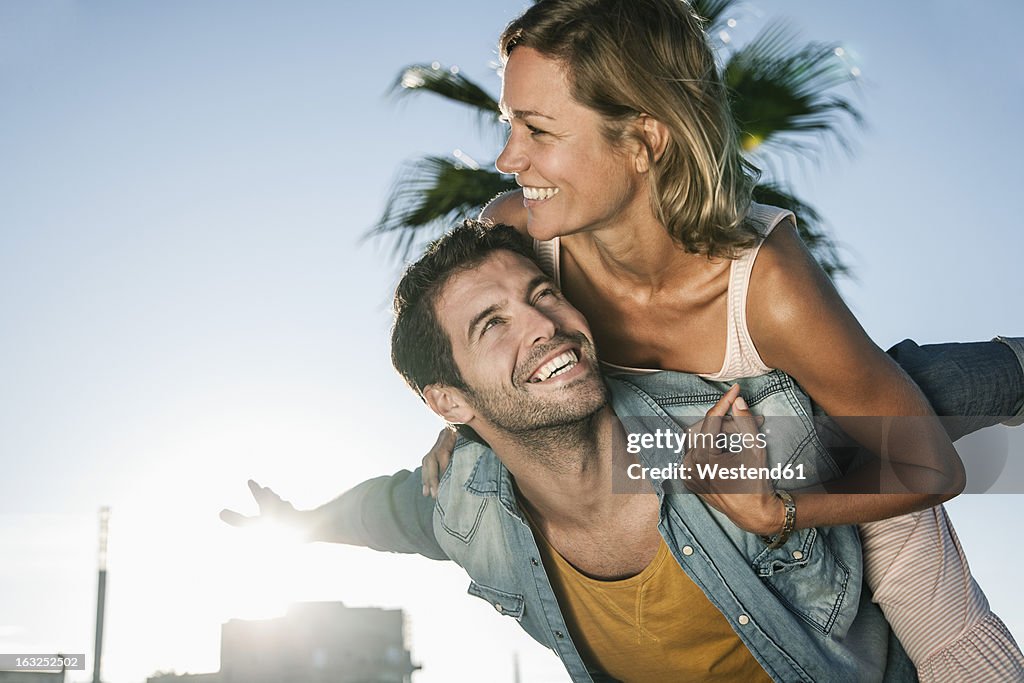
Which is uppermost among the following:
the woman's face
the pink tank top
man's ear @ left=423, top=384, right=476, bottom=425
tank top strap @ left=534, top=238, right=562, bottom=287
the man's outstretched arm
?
the woman's face

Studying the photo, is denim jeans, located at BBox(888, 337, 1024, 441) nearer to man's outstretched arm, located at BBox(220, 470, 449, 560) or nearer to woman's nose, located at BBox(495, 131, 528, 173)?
woman's nose, located at BBox(495, 131, 528, 173)

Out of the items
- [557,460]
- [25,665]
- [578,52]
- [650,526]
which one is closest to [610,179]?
[578,52]

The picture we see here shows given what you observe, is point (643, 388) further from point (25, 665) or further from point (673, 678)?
point (25, 665)

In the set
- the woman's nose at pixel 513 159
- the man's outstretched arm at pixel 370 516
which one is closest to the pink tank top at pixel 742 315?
the woman's nose at pixel 513 159

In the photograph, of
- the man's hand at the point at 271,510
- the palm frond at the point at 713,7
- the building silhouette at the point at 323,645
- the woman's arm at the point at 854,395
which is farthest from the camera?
the building silhouette at the point at 323,645

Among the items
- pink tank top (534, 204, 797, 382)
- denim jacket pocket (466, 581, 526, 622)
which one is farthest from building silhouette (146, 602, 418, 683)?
pink tank top (534, 204, 797, 382)

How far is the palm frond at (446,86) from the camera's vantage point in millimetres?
8133

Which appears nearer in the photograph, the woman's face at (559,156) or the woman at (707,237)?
the woman at (707,237)

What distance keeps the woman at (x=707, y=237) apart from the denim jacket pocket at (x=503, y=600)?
834mm

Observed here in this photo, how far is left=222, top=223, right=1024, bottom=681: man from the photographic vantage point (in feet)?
10.4

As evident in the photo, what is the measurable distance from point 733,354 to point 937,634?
3.46 ft

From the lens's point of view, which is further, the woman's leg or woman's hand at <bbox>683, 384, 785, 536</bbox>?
the woman's leg

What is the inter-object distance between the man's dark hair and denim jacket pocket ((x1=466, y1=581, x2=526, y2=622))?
71cm

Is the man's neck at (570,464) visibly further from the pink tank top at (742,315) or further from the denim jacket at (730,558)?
the pink tank top at (742,315)
